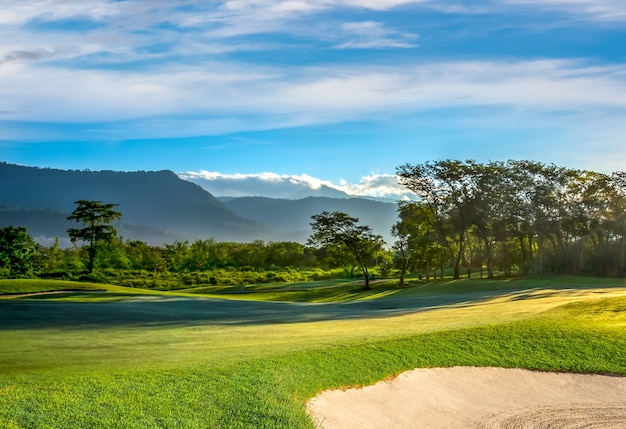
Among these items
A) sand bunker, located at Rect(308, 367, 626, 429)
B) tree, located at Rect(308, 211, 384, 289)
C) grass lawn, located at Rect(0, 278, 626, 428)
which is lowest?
sand bunker, located at Rect(308, 367, 626, 429)

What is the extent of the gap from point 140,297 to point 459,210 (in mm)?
39276

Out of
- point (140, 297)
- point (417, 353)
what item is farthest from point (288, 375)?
point (140, 297)

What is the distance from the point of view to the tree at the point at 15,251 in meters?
A: 66.0

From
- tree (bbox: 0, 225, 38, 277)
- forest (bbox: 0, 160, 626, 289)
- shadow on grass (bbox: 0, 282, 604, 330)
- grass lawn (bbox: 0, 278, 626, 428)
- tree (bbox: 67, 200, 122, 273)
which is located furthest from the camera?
tree (bbox: 67, 200, 122, 273)

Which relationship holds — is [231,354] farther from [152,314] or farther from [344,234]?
[344,234]

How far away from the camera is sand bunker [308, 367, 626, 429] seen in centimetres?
1348

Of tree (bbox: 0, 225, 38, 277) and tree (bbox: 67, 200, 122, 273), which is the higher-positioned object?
tree (bbox: 67, 200, 122, 273)

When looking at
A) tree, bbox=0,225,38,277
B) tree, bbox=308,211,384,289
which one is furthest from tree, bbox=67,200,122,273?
tree, bbox=308,211,384,289

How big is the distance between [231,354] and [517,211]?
58.1 meters

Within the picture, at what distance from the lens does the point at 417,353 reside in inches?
701

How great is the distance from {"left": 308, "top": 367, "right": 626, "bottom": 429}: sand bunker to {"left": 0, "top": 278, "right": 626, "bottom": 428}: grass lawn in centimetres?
50

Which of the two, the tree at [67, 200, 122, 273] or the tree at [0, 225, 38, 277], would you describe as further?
the tree at [67, 200, 122, 273]

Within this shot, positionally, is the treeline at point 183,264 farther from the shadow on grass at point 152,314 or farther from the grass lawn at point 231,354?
the grass lawn at point 231,354

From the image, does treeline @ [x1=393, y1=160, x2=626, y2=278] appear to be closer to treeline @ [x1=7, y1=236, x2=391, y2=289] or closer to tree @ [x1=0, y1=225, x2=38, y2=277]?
treeline @ [x1=7, y1=236, x2=391, y2=289]
